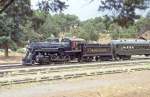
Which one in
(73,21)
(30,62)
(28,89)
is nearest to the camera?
(28,89)

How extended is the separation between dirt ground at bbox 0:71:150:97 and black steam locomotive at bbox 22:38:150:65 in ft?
34.4

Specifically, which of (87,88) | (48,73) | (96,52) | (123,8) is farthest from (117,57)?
(123,8)

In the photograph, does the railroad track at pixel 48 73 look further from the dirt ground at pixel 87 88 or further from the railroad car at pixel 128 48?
the railroad car at pixel 128 48

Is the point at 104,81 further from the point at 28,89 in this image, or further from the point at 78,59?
the point at 78,59

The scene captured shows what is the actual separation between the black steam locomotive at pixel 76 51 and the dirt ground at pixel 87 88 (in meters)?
10.5

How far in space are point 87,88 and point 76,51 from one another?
18.6 metres

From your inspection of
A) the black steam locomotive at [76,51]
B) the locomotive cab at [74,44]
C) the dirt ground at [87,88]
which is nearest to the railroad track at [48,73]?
the dirt ground at [87,88]

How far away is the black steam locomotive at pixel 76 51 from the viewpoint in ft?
133

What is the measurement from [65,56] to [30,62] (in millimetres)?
4053

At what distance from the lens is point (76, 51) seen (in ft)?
144

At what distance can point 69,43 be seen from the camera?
4406 centimetres

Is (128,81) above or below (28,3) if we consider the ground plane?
below

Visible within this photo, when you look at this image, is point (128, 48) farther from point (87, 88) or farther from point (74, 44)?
point (87, 88)

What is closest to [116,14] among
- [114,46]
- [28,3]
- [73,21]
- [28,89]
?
[28,3]
